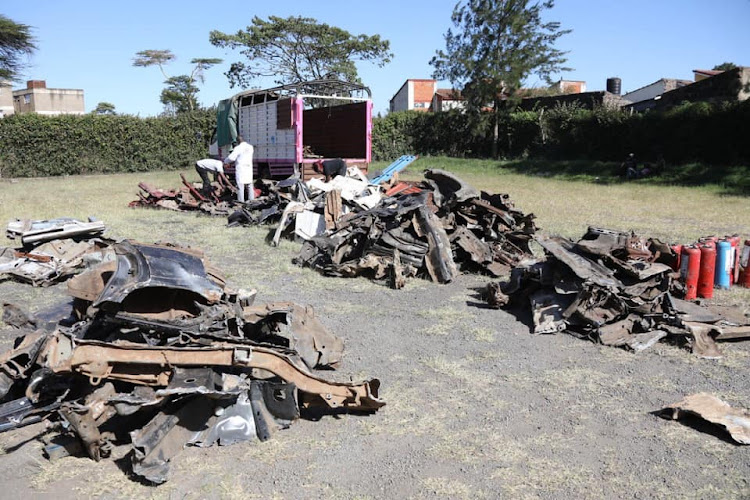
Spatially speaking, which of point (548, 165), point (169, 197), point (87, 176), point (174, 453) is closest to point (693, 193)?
point (548, 165)

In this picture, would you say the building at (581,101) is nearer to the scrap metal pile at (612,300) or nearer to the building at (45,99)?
the scrap metal pile at (612,300)

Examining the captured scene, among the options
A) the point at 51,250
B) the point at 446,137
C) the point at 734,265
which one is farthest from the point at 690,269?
the point at 446,137

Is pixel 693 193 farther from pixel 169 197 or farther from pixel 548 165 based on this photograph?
pixel 169 197

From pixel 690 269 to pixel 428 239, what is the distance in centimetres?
318

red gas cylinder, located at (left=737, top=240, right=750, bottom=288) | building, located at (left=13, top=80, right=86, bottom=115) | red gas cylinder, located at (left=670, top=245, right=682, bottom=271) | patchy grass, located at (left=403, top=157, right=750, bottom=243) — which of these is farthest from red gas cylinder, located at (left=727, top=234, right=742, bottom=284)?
building, located at (left=13, top=80, right=86, bottom=115)

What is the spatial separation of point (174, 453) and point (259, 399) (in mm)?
593

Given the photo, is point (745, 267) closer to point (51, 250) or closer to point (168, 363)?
point (168, 363)

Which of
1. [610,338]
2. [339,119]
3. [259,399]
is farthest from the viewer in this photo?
[339,119]

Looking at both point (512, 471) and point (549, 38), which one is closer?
point (512, 471)

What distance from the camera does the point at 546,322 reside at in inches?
229

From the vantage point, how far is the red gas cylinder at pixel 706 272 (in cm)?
669

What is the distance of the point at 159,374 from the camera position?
3.60 meters

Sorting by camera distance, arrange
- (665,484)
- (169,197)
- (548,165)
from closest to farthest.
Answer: (665,484), (169,197), (548,165)

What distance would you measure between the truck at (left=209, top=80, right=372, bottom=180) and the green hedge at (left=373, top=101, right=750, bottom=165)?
39.4 ft
